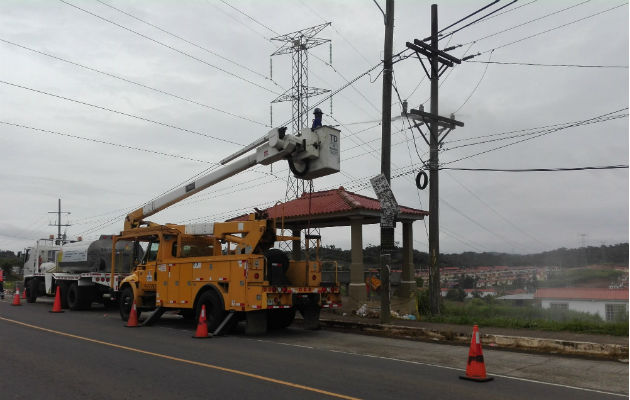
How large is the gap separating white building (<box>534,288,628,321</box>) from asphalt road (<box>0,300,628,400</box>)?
9260mm

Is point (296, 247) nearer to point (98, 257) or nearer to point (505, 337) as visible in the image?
point (98, 257)

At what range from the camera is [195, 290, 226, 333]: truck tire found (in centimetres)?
1321

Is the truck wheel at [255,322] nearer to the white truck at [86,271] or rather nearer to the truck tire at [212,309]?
the truck tire at [212,309]

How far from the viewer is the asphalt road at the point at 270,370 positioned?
7004mm

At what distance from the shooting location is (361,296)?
18250mm

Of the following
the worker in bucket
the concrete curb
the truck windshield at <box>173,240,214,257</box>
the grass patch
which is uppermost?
the worker in bucket

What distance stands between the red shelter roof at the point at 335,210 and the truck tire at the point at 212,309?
16.4 ft

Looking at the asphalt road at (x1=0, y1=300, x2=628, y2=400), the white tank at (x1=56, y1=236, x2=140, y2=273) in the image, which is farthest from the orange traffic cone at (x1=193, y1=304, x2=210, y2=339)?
the white tank at (x1=56, y1=236, x2=140, y2=273)

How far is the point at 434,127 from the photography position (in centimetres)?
1659

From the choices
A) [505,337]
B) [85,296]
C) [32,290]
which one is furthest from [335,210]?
[32,290]

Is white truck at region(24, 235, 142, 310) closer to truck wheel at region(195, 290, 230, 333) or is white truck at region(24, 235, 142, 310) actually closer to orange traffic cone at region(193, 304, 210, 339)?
truck wheel at region(195, 290, 230, 333)

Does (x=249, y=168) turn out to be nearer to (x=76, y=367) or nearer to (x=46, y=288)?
(x=76, y=367)

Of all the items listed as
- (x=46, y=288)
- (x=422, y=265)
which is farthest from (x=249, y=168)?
(x=422, y=265)

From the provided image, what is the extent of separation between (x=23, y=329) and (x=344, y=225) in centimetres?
1181
